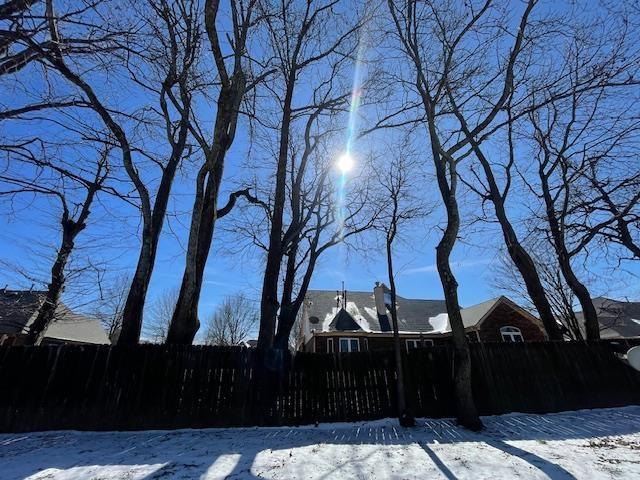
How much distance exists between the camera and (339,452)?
15.3ft

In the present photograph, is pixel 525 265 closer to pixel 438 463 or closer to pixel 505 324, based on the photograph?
pixel 438 463

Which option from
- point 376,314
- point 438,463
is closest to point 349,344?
point 376,314

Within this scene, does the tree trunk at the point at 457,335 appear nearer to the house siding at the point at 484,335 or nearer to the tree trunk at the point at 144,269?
the tree trunk at the point at 144,269

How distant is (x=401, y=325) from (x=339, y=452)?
18.6 meters

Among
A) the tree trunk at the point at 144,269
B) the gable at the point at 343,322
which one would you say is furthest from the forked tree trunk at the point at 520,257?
the gable at the point at 343,322

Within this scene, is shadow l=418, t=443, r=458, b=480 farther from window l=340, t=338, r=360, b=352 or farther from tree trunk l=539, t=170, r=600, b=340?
window l=340, t=338, r=360, b=352

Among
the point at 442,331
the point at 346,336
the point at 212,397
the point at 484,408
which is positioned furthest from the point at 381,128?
the point at 442,331

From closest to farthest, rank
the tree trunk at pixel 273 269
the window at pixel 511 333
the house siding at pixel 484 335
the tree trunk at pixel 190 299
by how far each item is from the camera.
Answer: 1. the tree trunk at pixel 190 299
2. the tree trunk at pixel 273 269
3. the house siding at pixel 484 335
4. the window at pixel 511 333

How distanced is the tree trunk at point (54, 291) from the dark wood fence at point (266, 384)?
20.3 feet

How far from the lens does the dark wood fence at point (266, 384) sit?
5812mm

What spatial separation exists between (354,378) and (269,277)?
329 cm

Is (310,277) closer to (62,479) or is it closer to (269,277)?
(269,277)

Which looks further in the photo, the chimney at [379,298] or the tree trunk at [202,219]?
the chimney at [379,298]

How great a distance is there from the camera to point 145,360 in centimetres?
630
